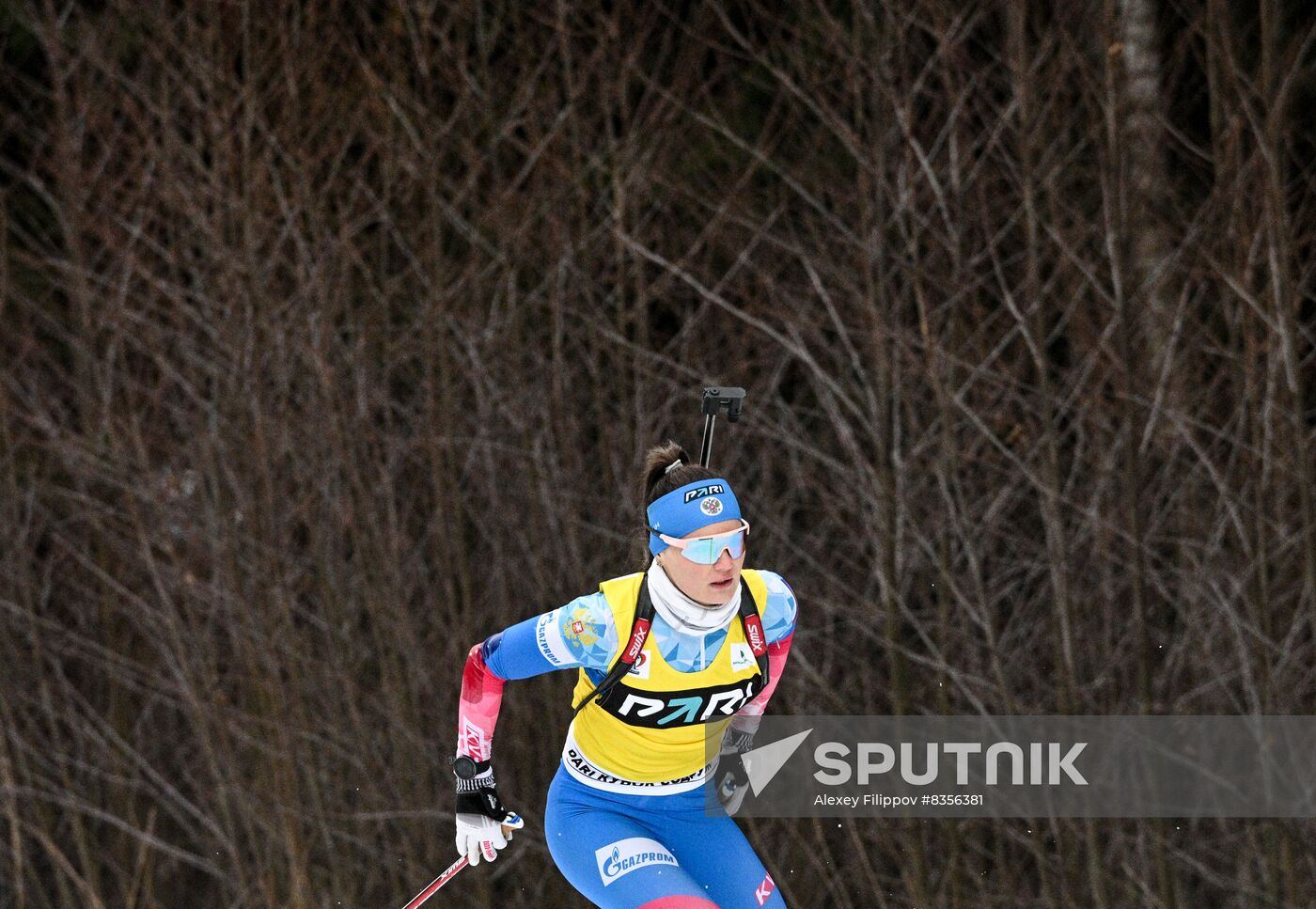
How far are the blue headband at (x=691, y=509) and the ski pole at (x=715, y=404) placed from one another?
0.20 meters

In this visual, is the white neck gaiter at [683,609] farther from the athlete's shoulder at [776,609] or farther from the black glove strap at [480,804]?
the black glove strap at [480,804]

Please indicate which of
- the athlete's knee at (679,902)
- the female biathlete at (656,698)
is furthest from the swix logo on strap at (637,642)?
the athlete's knee at (679,902)

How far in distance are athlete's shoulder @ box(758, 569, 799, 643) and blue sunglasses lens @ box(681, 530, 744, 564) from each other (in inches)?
11.6

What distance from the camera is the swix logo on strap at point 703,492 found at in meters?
3.62

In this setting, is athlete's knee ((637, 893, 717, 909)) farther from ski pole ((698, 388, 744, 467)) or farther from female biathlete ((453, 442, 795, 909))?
ski pole ((698, 388, 744, 467))

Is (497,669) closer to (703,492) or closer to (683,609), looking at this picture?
(683,609)

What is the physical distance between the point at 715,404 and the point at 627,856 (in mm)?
1066

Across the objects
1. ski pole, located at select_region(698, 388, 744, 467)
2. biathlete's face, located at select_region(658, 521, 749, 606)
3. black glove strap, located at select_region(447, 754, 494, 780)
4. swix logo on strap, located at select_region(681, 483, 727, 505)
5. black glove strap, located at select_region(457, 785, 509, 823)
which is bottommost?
black glove strap, located at select_region(457, 785, 509, 823)

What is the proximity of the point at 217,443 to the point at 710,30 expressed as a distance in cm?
288

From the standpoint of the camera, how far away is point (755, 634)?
147 inches

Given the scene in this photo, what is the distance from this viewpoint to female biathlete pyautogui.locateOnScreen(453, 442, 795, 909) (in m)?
3.59

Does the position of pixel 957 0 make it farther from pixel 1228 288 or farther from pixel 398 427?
pixel 398 427

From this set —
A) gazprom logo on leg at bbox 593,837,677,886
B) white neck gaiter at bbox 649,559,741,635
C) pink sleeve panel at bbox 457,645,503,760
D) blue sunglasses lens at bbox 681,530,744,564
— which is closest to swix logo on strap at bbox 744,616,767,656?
white neck gaiter at bbox 649,559,741,635

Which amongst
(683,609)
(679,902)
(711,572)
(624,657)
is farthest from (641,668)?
(679,902)
